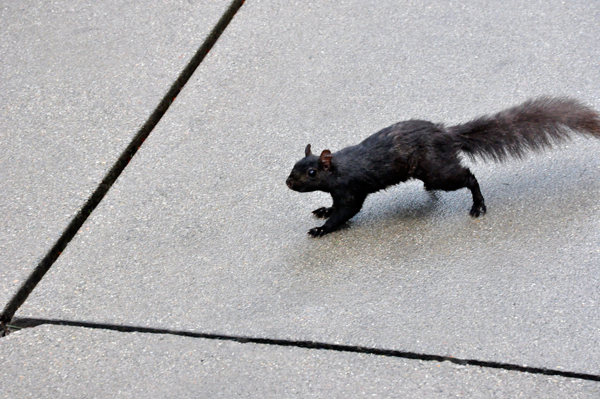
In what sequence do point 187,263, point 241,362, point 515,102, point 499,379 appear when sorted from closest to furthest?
point 499,379 < point 241,362 < point 187,263 < point 515,102

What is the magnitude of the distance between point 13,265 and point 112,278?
532 mm

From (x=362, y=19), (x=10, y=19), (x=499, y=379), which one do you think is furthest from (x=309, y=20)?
(x=499, y=379)

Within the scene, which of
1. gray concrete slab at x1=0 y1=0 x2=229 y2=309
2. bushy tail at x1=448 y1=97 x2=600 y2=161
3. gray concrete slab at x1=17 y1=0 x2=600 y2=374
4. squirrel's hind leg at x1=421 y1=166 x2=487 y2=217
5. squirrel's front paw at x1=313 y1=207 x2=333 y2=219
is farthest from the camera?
gray concrete slab at x1=0 y1=0 x2=229 y2=309

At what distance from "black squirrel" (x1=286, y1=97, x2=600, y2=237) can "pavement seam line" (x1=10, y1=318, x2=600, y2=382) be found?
2.51ft

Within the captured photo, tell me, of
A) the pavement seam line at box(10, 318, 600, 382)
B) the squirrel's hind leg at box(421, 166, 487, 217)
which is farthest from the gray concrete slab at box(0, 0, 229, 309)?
the squirrel's hind leg at box(421, 166, 487, 217)

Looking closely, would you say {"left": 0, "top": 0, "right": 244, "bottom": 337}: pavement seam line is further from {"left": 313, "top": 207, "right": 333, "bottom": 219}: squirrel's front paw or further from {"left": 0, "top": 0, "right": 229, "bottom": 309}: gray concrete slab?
{"left": 313, "top": 207, "right": 333, "bottom": 219}: squirrel's front paw

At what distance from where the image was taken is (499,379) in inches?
114

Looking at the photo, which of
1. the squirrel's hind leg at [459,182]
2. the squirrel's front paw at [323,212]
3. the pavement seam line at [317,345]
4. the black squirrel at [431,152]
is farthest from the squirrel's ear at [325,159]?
the pavement seam line at [317,345]

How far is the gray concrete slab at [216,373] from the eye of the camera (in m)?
2.89

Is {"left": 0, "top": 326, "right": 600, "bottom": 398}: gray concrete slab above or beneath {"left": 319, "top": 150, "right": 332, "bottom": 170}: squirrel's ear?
beneath

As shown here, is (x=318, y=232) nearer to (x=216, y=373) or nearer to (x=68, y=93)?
(x=216, y=373)

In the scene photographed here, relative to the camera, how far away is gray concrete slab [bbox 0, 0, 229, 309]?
407 cm

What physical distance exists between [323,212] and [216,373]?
1164mm

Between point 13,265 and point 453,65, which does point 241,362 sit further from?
point 453,65
